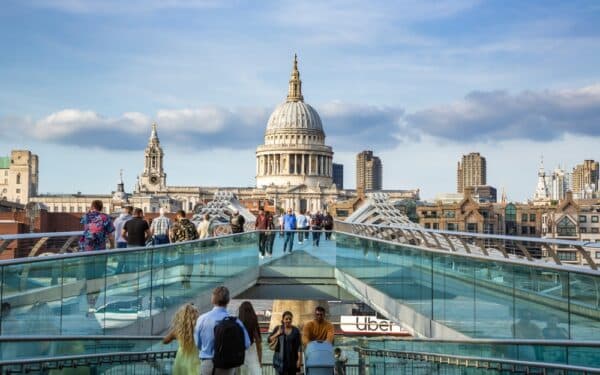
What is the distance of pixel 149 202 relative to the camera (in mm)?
167750

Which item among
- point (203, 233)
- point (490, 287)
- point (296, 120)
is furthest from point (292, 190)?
point (490, 287)

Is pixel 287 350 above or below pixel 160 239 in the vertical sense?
below

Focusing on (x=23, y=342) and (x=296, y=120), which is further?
(x=296, y=120)

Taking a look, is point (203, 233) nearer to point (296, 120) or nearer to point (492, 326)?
point (492, 326)

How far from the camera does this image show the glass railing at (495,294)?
30.6 ft

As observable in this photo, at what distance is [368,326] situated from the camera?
50.4 metres

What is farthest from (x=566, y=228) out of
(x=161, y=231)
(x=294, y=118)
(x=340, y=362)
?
(x=340, y=362)

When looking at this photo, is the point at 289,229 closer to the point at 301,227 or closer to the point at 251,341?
the point at 301,227

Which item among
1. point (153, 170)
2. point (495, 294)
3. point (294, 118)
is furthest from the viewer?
point (153, 170)

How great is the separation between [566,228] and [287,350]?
303 ft

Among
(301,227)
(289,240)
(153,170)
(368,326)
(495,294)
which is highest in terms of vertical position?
(153,170)

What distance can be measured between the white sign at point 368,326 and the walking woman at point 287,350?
3781cm

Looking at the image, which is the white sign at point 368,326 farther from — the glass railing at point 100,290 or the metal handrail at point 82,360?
the metal handrail at point 82,360

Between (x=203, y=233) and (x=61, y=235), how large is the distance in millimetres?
6470
